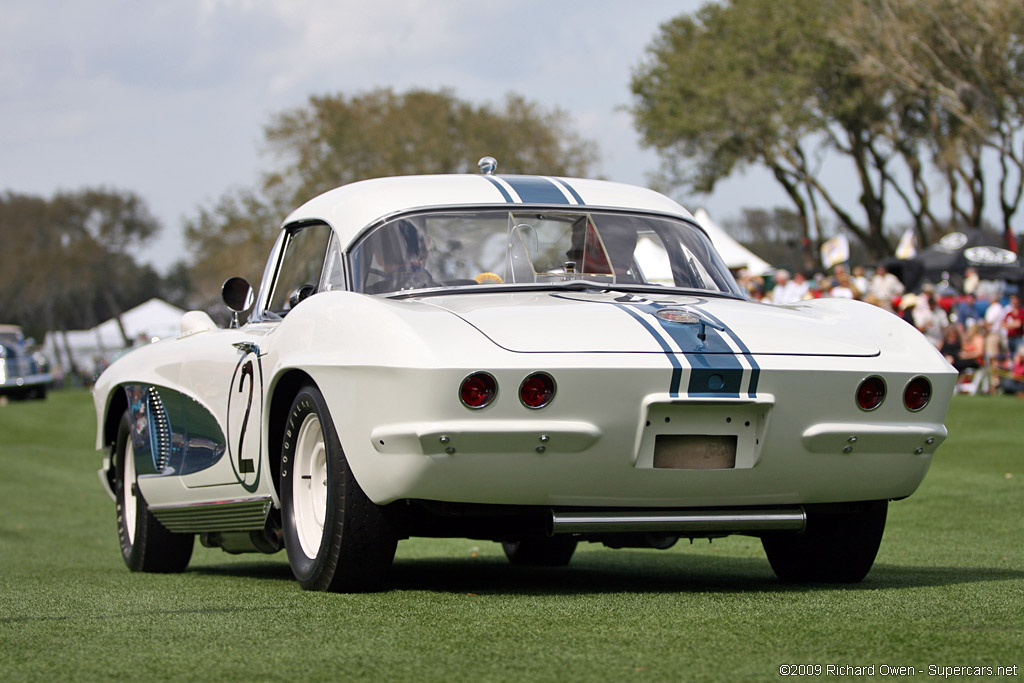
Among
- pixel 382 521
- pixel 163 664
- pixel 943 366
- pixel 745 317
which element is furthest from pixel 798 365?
pixel 163 664

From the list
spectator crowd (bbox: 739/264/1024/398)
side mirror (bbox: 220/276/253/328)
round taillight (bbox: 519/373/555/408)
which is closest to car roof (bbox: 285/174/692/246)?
side mirror (bbox: 220/276/253/328)

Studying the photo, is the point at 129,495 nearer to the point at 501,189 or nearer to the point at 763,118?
the point at 501,189

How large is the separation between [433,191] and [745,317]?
1.58 meters

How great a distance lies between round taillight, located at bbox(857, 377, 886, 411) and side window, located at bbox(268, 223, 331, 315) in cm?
237

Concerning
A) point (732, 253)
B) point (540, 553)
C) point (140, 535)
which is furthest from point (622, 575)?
point (732, 253)

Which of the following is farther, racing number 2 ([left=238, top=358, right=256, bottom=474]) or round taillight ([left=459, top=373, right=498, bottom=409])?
racing number 2 ([left=238, top=358, right=256, bottom=474])

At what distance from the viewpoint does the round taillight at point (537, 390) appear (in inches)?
171

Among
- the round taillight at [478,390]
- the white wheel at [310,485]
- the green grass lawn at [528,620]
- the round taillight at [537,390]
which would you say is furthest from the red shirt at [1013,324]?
the round taillight at [478,390]

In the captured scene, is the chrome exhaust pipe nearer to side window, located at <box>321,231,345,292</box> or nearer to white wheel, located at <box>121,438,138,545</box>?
side window, located at <box>321,231,345,292</box>

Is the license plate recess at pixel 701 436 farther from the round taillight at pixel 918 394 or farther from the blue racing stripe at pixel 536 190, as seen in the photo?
the blue racing stripe at pixel 536 190

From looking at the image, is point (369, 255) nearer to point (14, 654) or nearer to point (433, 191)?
point (433, 191)

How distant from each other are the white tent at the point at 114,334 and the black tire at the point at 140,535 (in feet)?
136

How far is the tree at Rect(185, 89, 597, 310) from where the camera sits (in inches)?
2037

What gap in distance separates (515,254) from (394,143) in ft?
153
